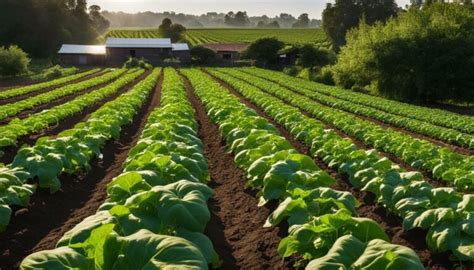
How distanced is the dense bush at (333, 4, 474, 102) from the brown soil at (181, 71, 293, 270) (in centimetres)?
2691

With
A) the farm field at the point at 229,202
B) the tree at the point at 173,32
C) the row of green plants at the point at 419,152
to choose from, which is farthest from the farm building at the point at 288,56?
the farm field at the point at 229,202

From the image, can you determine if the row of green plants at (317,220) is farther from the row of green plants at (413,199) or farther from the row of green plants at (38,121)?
the row of green plants at (38,121)

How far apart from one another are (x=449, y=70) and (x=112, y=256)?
3318cm

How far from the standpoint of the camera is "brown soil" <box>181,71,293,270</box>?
5438 mm

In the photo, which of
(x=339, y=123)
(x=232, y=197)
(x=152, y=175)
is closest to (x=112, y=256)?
(x=152, y=175)

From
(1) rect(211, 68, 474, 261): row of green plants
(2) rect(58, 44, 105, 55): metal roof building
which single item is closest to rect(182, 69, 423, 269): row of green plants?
(1) rect(211, 68, 474, 261): row of green plants

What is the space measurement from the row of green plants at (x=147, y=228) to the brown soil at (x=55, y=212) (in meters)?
1.06

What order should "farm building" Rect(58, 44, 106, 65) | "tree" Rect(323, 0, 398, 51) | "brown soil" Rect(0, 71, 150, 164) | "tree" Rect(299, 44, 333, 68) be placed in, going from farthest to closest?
"tree" Rect(323, 0, 398, 51), "farm building" Rect(58, 44, 106, 65), "tree" Rect(299, 44, 333, 68), "brown soil" Rect(0, 71, 150, 164)

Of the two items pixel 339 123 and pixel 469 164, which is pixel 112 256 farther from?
pixel 339 123

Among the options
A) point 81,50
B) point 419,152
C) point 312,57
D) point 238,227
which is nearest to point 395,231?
point 238,227

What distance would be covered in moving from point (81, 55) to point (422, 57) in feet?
163

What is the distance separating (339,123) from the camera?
16016mm

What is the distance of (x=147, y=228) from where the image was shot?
Result: 14.5 feet

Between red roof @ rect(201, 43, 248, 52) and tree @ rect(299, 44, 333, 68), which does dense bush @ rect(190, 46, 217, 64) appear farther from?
tree @ rect(299, 44, 333, 68)
